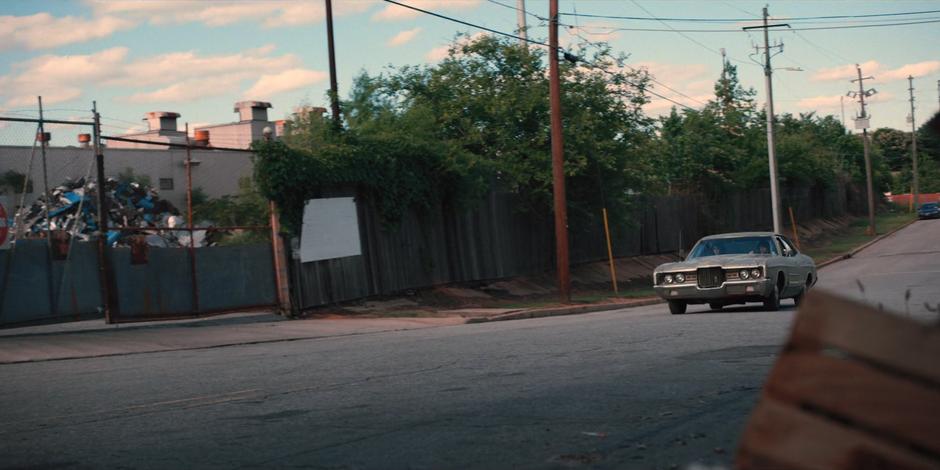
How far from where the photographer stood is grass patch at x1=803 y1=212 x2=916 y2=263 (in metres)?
49.1

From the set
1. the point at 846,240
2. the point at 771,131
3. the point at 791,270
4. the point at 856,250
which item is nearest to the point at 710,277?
the point at 791,270

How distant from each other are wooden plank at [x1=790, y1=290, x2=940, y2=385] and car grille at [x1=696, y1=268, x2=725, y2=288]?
52.6 feet

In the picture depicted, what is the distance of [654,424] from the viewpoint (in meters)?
7.56

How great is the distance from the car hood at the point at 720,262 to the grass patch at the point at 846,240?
2671 cm

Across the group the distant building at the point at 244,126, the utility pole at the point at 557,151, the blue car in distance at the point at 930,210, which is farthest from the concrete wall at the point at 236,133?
the blue car in distance at the point at 930,210

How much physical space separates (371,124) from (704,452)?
873 inches

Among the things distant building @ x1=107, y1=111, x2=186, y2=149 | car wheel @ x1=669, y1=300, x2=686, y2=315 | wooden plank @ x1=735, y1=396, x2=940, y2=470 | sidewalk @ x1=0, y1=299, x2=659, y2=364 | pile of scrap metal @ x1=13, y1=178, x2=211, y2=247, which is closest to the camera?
wooden plank @ x1=735, y1=396, x2=940, y2=470

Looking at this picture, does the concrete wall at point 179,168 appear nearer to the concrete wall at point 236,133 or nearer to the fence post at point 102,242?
the fence post at point 102,242

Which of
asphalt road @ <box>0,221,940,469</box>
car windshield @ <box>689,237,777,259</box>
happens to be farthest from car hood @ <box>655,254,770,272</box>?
asphalt road @ <box>0,221,940,469</box>

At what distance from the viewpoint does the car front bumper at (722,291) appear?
719 inches

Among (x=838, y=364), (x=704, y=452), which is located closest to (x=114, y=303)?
(x=704, y=452)

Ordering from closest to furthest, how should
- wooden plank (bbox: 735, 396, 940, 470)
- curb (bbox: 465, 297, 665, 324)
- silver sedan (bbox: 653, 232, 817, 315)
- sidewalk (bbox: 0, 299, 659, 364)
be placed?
1. wooden plank (bbox: 735, 396, 940, 470)
2. sidewalk (bbox: 0, 299, 659, 364)
3. silver sedan (bbox: 653, 232, 817, 315)
4. curb (bbox: 465, 297, 665, 324)

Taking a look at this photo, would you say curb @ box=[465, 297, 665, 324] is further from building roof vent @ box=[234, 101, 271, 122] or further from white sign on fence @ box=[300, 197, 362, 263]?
building roof vent @ box=[234, 101, 271, 122]

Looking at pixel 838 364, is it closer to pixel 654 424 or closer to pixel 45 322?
pixel 654 424
